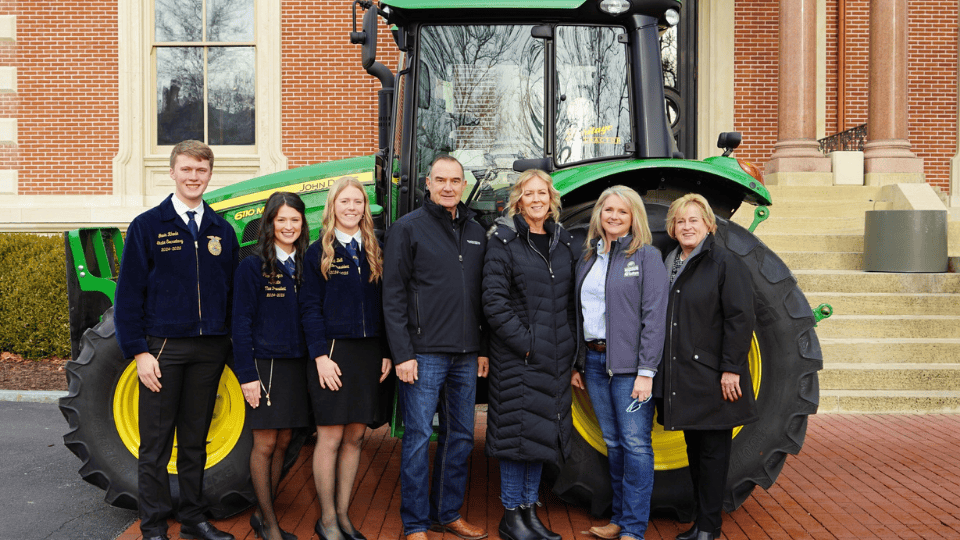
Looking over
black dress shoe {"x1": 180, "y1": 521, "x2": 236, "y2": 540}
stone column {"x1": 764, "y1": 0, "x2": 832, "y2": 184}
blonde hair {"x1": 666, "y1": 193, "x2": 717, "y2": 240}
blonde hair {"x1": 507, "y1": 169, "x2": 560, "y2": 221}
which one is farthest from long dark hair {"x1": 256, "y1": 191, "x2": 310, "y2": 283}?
stone column {"x1": 764, "y1": 0, "x2": 832, "y2": 184}

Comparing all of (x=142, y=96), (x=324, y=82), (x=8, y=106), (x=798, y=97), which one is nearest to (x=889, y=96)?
(x=798, y=97)

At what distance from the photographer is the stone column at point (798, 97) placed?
1098 cm

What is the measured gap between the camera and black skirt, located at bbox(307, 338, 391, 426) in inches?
145

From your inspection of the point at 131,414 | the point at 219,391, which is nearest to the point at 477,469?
the point at 219,391

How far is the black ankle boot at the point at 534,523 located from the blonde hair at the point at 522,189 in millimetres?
1433

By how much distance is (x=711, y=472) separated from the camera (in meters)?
3.78

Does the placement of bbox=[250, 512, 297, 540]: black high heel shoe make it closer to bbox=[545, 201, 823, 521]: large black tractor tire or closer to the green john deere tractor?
the green john deere tractor

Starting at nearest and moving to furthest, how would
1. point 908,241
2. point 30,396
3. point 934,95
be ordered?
point 30,396, point 908,241, point 934,95

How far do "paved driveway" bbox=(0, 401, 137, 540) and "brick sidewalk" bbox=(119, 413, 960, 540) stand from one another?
30 centimetres

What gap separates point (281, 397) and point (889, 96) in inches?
417

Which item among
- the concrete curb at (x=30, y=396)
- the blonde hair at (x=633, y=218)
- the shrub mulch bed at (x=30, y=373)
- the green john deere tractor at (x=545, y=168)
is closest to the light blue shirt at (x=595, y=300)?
the blonde hair at (x=633, y=218)

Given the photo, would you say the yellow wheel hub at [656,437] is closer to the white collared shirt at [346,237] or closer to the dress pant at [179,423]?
the white collared shirt at [346,237]

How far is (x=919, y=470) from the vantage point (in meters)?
5.22

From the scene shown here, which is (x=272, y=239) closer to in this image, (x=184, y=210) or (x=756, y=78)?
(x=184, y=210)
